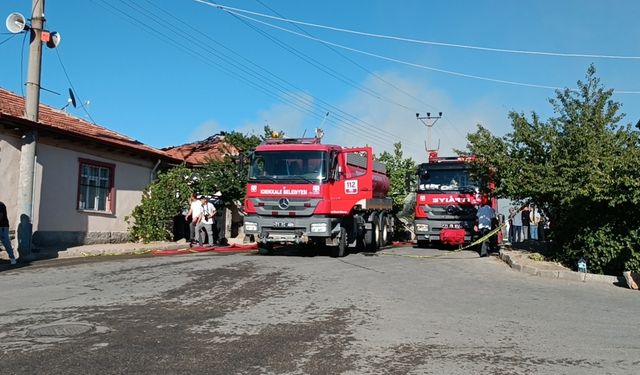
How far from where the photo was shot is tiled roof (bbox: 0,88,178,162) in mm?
16703

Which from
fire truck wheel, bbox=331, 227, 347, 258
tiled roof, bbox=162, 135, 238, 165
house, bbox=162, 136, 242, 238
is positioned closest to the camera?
fire truck wheel, bbox=331, 227, 347, 258

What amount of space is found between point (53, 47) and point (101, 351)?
12494 millimetres

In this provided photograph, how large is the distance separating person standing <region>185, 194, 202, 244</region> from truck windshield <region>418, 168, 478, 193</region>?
7386 millimetres

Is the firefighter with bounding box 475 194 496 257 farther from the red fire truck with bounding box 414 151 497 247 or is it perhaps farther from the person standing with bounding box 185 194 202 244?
the person standing with bounding box 185 194 202 244

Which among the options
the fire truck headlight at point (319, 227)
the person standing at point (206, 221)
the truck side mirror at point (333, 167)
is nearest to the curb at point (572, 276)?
the fire truck headlight at point (319, 227)

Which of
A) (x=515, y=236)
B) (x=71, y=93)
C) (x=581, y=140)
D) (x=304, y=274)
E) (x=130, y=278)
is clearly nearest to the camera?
(x=130, y=278)

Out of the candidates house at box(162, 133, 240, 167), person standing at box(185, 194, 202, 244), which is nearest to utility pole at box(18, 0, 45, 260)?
person standing at box(185, 194, 202, 244)

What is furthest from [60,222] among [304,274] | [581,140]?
[581,140]

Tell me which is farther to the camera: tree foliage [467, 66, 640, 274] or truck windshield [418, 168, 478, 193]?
truck windshield [418, 168, 478, 193]

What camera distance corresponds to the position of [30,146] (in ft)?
49.7

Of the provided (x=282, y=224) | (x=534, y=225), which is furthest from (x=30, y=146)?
(x=534, y=225)

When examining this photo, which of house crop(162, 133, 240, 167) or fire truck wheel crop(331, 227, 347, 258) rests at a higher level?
house crop(162, 133, 240, 167)

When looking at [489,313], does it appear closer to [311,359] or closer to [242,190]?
[311,359]

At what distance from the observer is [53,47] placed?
15.6 meters
